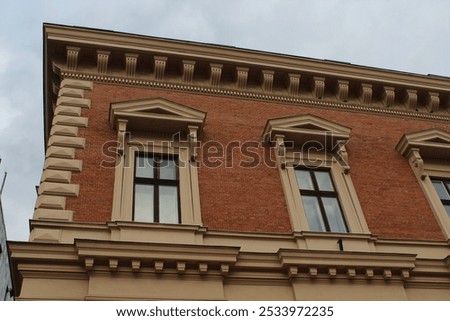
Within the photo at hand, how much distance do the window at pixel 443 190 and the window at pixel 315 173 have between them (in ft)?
8.18

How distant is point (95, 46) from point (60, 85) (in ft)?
4.55

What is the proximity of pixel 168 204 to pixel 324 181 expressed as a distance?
3969 mm

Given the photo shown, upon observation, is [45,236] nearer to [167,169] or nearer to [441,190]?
[167,169]

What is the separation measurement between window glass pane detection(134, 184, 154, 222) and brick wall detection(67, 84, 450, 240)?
22.8 inches

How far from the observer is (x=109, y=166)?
401 inches

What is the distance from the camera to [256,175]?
10.9 meters

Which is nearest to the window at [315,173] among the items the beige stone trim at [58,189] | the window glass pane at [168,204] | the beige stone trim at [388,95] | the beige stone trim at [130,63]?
the window glass pane at [168,204]

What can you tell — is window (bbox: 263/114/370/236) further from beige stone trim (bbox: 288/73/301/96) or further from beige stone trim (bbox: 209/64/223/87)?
beige stone trim (bbox: 209/64/223/87)

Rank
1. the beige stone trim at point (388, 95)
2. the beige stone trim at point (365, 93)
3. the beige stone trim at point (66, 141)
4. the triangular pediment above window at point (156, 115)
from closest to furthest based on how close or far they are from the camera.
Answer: the beige stone trim at point (66, 141)
the triangular pediment above window at point (156, 115)
the beige stone trim at point (365, 93)
the beige stone trim at point (388, 95)

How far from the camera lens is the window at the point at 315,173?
34.1 ft

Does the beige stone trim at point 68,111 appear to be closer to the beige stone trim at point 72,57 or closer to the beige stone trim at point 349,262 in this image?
the beige stone trim at point 72,57

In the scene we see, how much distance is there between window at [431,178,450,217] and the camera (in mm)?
11656

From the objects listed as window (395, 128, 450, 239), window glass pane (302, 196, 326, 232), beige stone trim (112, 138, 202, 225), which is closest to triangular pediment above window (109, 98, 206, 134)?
beige stone trim (112, 138, 202, 225)
